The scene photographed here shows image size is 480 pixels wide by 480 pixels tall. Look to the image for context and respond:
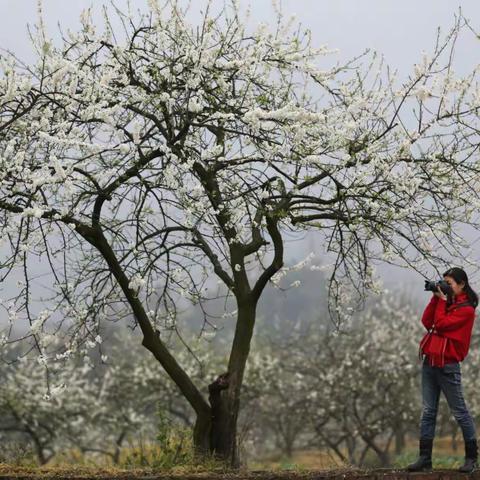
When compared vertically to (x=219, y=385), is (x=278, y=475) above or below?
below

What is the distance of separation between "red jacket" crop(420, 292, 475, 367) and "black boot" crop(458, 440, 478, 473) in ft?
2.40

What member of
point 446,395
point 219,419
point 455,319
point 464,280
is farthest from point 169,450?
point 464,280

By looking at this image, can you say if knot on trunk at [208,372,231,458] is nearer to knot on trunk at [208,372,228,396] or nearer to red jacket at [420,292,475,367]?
knot on trunk at [208,372,228,396]

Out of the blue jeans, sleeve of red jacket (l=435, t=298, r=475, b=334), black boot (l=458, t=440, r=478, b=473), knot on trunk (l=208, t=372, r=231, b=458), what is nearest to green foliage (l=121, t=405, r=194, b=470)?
knot on trunk (l=208, t=372, r=231, b=458)

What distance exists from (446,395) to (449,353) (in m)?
0.39

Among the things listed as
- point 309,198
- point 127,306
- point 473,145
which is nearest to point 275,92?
point 309,198

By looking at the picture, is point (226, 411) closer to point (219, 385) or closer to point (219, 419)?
point (219, 419)

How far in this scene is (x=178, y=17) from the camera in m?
7.45

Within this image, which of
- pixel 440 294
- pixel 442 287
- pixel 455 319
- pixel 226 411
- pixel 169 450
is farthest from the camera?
pixel 226 411

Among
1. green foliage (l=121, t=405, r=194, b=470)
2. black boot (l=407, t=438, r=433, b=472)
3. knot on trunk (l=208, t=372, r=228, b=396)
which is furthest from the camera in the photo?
knot on trunk (l=208, t=372, r=228, b=396)

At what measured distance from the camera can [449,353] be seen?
21.4ft

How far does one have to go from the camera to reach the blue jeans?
665 cm

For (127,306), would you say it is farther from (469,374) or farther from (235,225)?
(469,374)

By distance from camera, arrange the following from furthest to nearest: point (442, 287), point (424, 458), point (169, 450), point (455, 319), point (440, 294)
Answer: point (169, 450)
point (424, 458)
point (440, 294)
point (442, 287)
point (455, 319)
